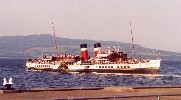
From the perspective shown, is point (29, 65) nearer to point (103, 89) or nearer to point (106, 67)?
point (106, 67)

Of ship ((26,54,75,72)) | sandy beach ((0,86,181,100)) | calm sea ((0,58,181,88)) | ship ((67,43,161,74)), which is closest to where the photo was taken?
sandy beach ((0,86,181,100))

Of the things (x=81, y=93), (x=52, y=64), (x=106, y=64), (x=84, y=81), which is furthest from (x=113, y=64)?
(x=81, y=93)

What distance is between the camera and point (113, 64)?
112875 mm

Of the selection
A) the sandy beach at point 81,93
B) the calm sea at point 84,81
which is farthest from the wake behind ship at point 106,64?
the sandy beach at point 81,93

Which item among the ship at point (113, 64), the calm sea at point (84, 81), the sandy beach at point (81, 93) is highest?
the ship at point (113, 64)

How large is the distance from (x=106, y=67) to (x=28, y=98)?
9164cm

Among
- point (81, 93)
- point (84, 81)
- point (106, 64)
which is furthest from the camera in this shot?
point (106, 64)

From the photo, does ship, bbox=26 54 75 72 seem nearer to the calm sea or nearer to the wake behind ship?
the wake behind ship

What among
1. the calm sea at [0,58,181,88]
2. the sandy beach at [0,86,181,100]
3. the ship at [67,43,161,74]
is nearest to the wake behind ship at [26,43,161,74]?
the ship at [67,43,161,74]

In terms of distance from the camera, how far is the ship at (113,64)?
109 meters

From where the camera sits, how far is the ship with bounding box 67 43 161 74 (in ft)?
357

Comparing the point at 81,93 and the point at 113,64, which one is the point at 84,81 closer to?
the point at 113,64

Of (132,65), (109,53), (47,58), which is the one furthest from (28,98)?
(47,58)

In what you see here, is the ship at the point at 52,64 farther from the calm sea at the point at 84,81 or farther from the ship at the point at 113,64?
the calm sea at the point at 84,81
